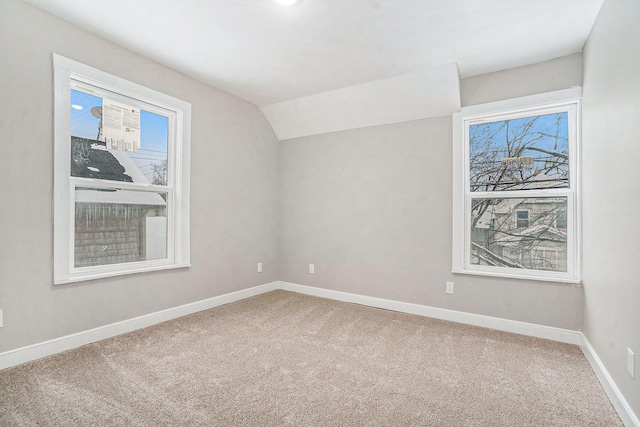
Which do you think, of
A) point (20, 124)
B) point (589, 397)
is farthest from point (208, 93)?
point (589, 397)

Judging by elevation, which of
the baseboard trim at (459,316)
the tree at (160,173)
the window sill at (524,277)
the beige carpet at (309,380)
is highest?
the tree at (160,173)

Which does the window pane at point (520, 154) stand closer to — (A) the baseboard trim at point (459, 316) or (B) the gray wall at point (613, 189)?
(B) the gray wall at point (613, 189)

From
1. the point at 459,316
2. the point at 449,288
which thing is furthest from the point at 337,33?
the point at 459,316

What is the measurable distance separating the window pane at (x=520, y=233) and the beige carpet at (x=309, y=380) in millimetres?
708

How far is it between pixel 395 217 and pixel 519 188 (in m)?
1.23

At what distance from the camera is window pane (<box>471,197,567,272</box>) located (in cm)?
285

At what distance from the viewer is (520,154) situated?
9.90ft

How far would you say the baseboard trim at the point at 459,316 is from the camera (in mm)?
2727

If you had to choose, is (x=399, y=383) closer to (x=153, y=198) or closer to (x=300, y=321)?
(x=300, y=321)

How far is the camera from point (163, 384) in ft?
6.43

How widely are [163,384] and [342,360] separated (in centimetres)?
120

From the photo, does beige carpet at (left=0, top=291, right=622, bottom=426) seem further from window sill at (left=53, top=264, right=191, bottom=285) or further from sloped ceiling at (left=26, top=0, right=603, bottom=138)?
sloped ceiling at (left=26, top=0, right=603, bottom=138)

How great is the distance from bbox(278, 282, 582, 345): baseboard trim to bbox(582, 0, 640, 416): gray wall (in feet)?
0.83

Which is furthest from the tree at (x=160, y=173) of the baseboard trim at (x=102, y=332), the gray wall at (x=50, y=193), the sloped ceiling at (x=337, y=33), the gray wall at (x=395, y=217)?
the gray wall at (x=395, y=217)
